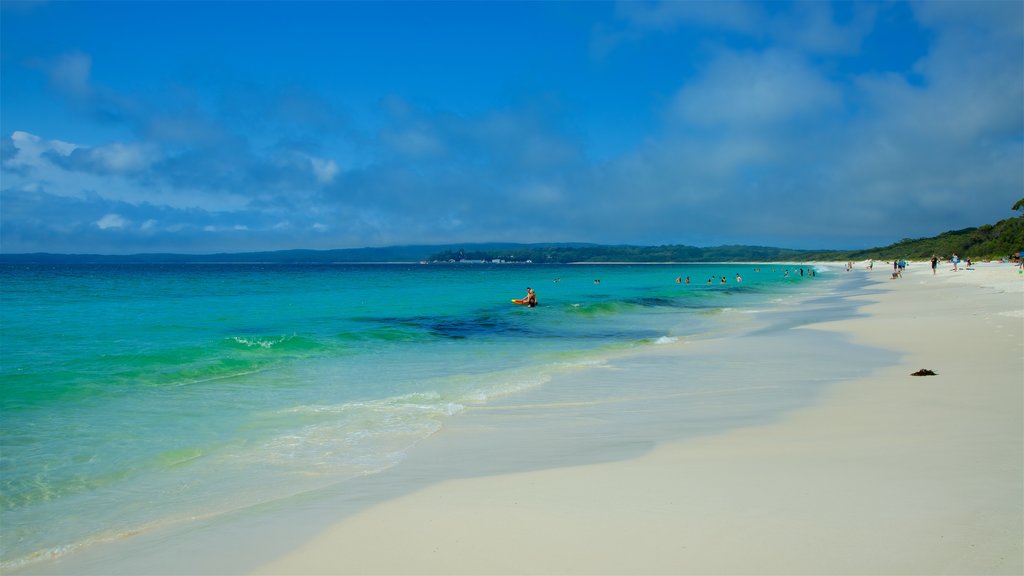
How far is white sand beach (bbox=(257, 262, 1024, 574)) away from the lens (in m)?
4.42

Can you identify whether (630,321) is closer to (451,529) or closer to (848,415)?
(848,415)

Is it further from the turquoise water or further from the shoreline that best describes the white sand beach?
the turquoise water

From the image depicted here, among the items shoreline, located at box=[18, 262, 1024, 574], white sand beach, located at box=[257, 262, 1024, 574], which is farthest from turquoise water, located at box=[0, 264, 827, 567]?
white sand beach, located at box=[257, 262, 1024, 574]

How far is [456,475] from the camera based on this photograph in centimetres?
696

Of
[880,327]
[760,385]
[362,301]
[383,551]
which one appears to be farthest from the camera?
[362,301]


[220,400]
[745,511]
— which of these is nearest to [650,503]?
[745,511]

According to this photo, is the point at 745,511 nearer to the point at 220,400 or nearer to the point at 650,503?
the point at 650,503

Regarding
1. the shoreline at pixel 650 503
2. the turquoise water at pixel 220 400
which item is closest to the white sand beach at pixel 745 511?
the shoreline at pixel 650 503

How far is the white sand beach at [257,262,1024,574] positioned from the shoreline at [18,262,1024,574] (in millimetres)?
22

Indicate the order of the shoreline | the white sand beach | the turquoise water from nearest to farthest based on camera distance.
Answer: the white sand beach → the shoreline → the turquoise water

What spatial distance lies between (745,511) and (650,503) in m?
0.81

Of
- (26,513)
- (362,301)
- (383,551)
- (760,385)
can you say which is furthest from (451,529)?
(362,301)

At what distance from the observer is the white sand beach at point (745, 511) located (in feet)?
14.5

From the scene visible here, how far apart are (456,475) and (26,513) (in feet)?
14.4
